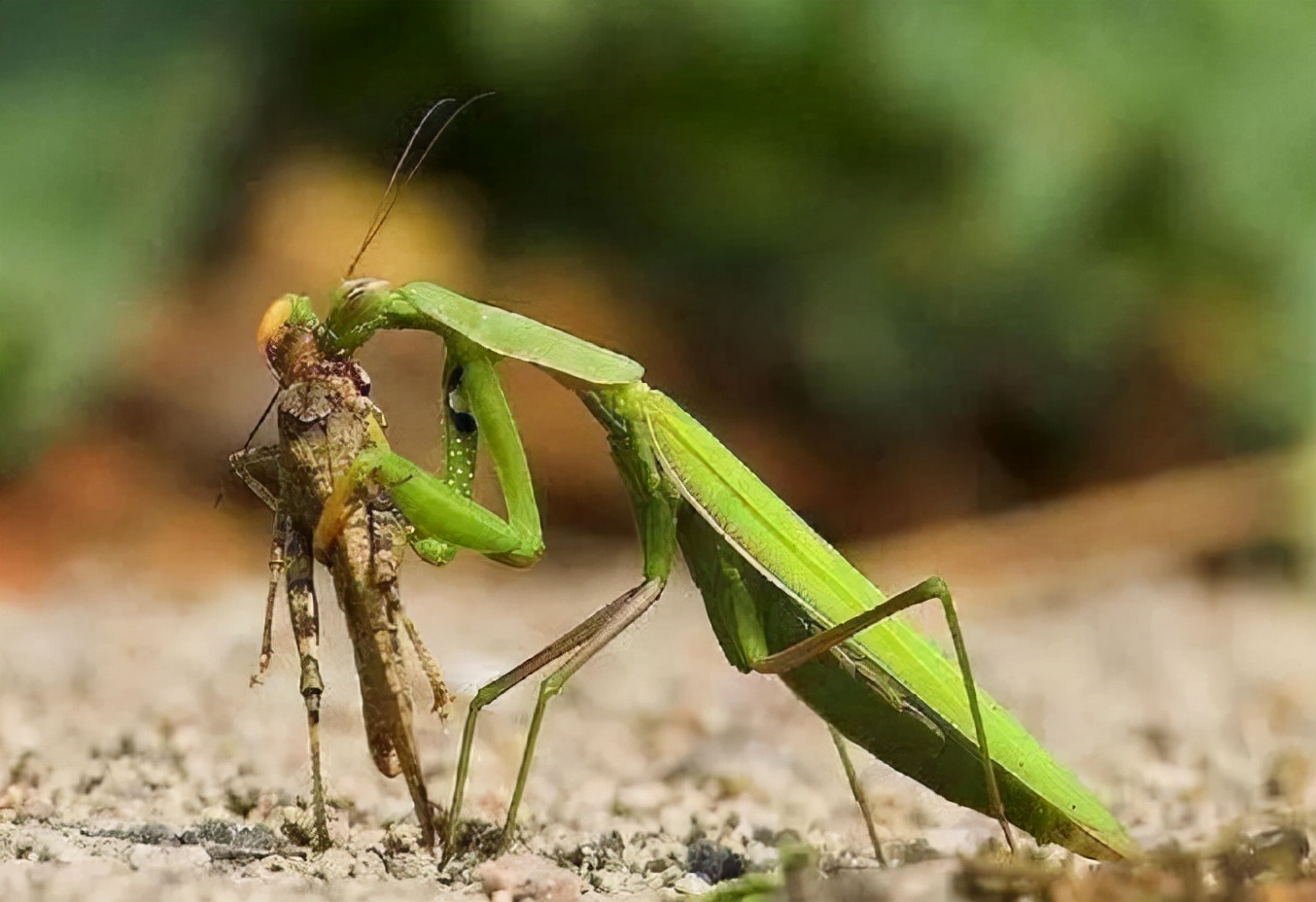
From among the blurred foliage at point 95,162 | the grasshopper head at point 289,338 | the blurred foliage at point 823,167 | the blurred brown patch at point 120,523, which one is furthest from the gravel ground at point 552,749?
the blurred foliage at point 823,167

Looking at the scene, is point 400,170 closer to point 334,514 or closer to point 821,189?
point 334,514

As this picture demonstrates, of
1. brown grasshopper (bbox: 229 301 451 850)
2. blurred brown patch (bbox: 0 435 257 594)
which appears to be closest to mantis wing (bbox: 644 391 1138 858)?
brown grasshopper (bbox: 229 301 451 850)

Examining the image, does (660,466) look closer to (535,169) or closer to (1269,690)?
(1269,690)

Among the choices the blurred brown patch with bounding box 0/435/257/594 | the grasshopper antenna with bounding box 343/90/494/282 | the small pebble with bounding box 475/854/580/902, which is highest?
the blurred brown patch with bounding box 0/435/257/594

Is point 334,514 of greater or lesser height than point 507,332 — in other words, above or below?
below

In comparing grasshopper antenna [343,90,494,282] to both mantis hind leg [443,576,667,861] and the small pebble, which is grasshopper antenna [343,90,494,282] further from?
the small pebble

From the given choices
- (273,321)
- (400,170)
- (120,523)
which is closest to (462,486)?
(273,321)
